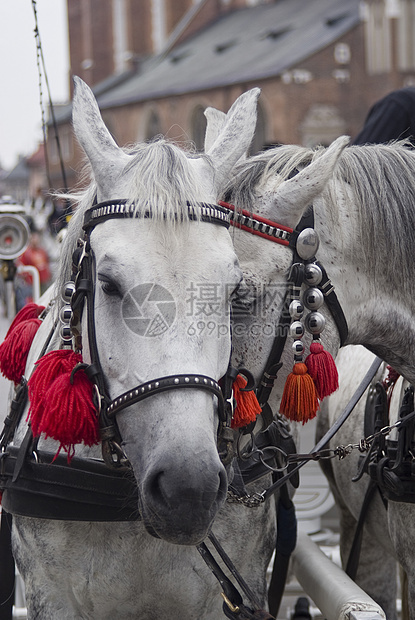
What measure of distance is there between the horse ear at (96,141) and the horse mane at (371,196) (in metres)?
0.40

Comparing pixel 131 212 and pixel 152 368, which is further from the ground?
pixel 131 212

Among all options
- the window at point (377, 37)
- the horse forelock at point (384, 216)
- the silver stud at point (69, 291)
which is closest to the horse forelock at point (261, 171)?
the horse forelock at point (384, 216)

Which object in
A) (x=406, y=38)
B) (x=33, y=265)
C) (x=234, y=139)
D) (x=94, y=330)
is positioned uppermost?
(x=406, y=38)

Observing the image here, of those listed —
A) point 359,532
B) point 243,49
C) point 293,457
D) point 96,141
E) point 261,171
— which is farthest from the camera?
point 243,49

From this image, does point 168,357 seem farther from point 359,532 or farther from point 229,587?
point 359,532

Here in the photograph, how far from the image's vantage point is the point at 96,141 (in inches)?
71.7

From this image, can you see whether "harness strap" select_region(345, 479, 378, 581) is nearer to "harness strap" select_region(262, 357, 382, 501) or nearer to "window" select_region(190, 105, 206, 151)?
"harness strap" select_region(262, 357, 382, 501)

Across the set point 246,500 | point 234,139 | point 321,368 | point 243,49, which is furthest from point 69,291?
point 243,49

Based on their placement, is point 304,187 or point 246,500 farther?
point 246,500

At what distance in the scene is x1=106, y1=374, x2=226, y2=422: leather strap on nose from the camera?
159 centimetres

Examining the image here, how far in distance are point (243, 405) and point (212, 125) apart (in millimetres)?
938

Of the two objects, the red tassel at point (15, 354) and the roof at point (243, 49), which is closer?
the red tassel at point (15, 354)

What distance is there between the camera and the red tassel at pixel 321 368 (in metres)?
2.03

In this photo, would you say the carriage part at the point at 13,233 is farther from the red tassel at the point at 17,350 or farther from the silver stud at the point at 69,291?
the silver stud at the point at 69,291
